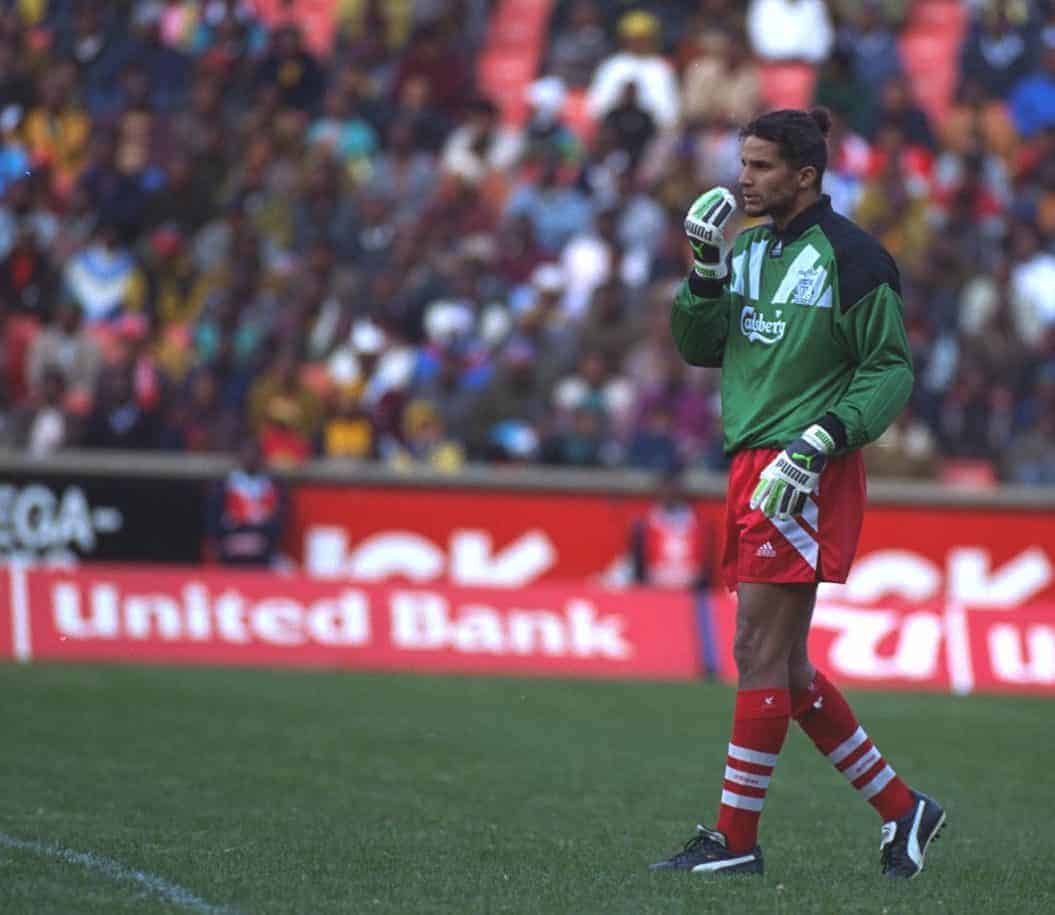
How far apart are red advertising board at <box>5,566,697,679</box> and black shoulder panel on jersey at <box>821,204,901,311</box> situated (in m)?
8.57

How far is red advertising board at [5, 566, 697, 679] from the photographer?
598 inches

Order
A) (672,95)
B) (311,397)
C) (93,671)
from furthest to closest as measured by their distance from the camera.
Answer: (672,95), (311,397), (93,671)

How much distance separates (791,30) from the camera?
20.9 meters

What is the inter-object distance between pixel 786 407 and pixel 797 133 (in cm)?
85

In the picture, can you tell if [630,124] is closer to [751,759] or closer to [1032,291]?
[1032,291]

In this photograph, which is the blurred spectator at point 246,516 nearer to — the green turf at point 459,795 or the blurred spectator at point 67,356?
the blurred spectator at point 67,356

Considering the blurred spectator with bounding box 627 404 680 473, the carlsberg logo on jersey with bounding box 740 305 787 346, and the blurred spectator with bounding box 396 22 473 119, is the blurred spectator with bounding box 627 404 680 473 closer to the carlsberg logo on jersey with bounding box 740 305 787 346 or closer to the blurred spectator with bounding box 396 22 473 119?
the blurred spectator with bounding box 396 22 473 119

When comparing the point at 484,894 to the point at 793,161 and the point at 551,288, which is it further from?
the point at 551,288

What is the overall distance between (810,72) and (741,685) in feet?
48.4

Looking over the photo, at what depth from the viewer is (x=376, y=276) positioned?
18781 millimetres

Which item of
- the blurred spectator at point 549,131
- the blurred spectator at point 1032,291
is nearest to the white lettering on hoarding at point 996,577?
the blurred spectator at point 1032,291

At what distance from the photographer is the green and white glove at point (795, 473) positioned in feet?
21.7

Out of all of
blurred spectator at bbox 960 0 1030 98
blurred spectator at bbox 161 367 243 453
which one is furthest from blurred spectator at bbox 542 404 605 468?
blurred spectator at bbox 960 0 1030 98

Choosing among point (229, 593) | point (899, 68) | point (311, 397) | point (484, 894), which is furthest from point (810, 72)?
point (484, 894)
